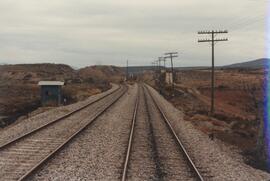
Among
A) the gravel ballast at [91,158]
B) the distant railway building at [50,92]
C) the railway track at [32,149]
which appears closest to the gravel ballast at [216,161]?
the gravel ballast at [91,158]

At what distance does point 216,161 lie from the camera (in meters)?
17.1

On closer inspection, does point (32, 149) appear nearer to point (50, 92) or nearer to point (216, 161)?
point (216, 161)

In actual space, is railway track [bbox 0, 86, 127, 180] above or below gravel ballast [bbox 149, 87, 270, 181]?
above

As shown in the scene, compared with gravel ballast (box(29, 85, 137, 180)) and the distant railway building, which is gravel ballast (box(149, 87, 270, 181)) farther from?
the distant railway building

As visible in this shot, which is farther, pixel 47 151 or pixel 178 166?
pixel 47 151

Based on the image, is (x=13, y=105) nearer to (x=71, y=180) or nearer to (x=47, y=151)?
(x=47, y=151)

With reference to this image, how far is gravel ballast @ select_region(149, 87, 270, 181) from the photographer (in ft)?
48.6

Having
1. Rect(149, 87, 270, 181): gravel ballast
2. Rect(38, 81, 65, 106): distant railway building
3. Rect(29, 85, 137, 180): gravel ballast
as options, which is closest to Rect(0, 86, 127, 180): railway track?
Rect(29, 85, 137, 180): gravel ballast

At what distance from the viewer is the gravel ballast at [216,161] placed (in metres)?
14.8

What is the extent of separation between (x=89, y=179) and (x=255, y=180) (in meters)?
4.88

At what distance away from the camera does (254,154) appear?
18656mm

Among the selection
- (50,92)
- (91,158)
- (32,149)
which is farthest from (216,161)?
(50,92)

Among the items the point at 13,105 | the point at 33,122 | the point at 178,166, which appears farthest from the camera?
the point at 13,105

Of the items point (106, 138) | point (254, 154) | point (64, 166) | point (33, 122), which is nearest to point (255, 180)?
point (254, 154)
